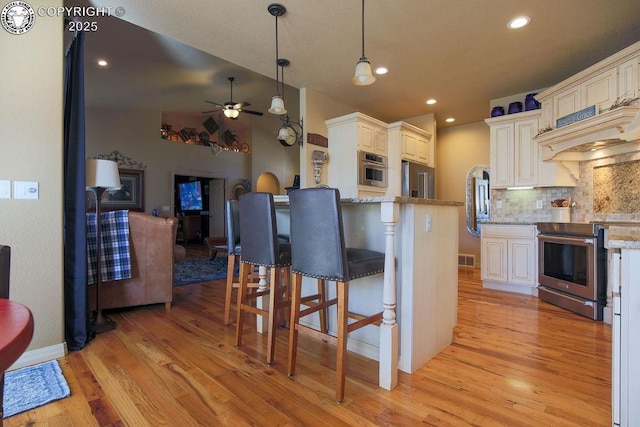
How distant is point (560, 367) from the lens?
1986 mm

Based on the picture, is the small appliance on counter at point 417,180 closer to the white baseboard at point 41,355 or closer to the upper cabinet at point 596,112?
the upper cabinet at point 596,112

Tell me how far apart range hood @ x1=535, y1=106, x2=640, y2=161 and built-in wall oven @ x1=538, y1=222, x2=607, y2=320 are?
0.85m

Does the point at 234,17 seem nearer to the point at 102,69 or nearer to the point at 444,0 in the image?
the point at 444,0

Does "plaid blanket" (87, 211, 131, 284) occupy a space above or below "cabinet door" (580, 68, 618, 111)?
below

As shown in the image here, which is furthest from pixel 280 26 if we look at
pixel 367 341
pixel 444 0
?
pixel 367 341

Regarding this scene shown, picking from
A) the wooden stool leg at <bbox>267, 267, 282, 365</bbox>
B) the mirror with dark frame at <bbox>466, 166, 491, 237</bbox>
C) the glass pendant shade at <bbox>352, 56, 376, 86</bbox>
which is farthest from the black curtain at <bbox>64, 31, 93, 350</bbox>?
the mirror with dark frame at <bbox>466, 166, 491, 237</bbox>

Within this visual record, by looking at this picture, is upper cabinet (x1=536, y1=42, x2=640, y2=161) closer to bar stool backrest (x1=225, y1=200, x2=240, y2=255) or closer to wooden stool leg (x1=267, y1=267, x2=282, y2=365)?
wooden stool leg (x1=267, y1=267, x2=282, y2=365)

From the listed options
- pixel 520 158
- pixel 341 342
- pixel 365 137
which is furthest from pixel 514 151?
pixel 341 342

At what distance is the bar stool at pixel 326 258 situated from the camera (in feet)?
5.44

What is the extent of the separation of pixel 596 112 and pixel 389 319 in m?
3.02

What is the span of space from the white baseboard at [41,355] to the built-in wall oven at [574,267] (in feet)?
13.9

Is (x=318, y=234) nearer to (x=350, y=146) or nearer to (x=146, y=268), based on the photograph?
(x=146, y=268)

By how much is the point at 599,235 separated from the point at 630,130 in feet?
3.14

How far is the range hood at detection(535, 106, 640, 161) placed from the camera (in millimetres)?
2786
